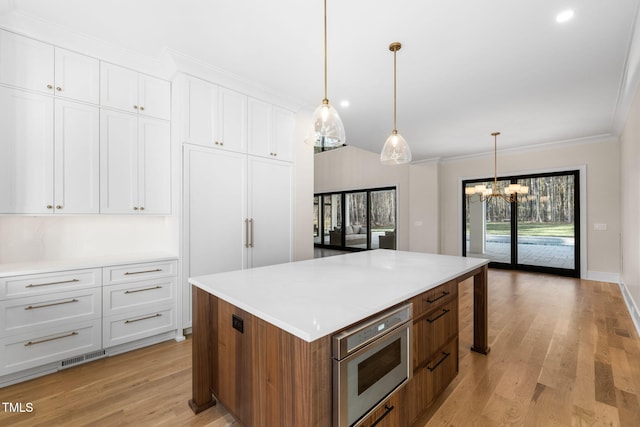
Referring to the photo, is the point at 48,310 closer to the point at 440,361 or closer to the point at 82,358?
the point at 82,358

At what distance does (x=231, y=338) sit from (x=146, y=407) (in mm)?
922

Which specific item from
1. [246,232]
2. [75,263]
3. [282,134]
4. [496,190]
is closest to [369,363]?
[246,232]

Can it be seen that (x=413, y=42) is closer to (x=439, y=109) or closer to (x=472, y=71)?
(x=472, y=71)

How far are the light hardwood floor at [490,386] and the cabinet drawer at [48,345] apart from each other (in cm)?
14

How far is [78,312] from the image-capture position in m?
2.35

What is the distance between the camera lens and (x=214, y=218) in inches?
119

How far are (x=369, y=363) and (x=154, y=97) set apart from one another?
3.03 metres

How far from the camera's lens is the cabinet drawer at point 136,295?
250 cm

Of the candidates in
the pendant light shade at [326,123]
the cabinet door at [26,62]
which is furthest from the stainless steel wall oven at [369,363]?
the cabinet door at [26,62]

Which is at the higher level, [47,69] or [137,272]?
[47,69]

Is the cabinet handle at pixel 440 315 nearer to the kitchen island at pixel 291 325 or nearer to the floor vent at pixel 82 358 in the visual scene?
the kitchen island at pixel 291 325

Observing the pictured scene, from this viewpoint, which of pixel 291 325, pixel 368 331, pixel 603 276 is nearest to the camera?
pixel 291 325

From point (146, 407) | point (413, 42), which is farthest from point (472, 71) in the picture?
point (146, 407)

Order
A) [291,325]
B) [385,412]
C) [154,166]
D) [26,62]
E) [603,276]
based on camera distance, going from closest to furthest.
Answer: [291,325] < [385,412] < [26,62] < [154,166] < [603,276]
